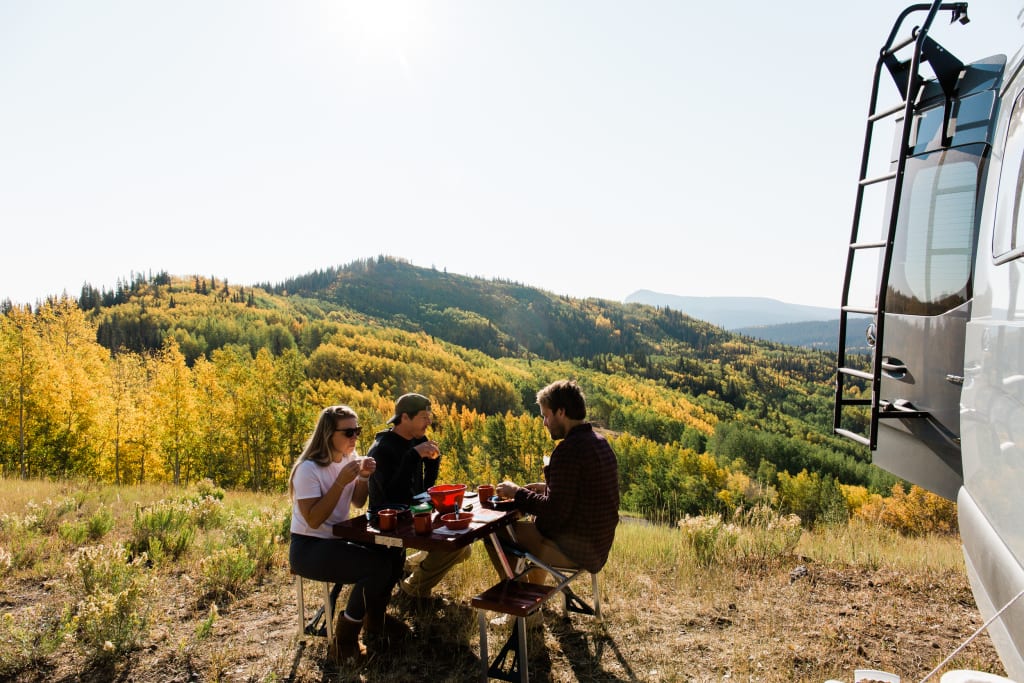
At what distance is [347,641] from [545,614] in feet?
4.86

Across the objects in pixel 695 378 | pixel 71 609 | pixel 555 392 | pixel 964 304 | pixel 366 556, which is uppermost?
pixel 964 304

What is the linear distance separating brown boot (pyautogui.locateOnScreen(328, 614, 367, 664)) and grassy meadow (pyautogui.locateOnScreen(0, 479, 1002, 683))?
0.27ft

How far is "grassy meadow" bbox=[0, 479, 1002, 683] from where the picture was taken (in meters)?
3.84

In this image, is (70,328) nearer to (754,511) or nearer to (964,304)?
(754,511)

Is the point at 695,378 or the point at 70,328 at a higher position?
the point at 70,328

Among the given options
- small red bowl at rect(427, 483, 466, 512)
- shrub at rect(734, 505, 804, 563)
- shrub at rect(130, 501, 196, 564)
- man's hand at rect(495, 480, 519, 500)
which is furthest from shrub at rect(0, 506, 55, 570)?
shrub at rect(734, 505, 804, 563)

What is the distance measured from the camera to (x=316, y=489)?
388 cm

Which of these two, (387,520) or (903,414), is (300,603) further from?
(903,414)

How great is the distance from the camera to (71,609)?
4641 millimetres

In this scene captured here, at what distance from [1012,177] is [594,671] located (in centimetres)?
333

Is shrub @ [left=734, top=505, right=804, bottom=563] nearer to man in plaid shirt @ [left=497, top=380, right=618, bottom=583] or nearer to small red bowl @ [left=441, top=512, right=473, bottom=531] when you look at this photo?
man in plaid shirt @ [left=497, top=380, right=618, bottom=583]

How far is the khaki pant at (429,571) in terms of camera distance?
4.61 m

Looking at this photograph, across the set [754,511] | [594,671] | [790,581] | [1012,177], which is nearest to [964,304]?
[1012,177]

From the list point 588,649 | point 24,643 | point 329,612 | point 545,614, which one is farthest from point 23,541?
point 588,649
